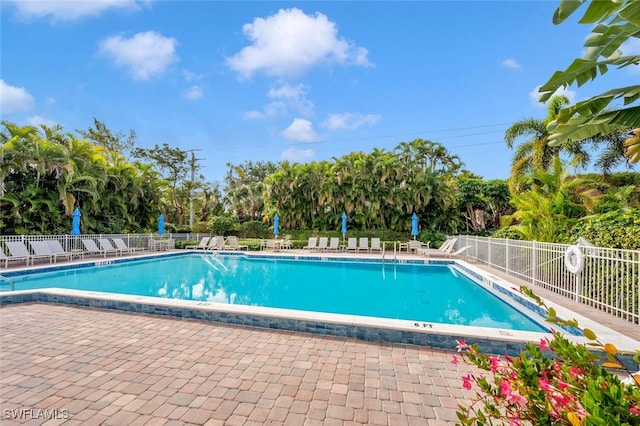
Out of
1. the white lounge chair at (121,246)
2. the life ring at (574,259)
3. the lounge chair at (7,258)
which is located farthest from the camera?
the white lounge chair at (121,246)

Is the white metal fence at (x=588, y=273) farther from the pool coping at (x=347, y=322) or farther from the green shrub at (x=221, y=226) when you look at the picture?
the green shrub at (x=221, y=226)

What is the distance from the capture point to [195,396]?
293 cm

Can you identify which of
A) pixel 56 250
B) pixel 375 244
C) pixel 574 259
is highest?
pixel 574 259

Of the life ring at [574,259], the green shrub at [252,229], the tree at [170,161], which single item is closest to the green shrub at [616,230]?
the life ring at [574,259]

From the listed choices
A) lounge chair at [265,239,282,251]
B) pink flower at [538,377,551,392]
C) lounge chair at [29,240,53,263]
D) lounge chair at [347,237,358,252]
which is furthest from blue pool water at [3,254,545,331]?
pink flower at [538,377,551,392]

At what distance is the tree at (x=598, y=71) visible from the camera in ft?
9.37

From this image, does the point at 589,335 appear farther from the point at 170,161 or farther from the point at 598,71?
the point at 170,161

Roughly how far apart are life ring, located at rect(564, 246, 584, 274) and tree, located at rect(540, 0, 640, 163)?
125 inches

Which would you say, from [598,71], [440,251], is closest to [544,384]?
[598,71]

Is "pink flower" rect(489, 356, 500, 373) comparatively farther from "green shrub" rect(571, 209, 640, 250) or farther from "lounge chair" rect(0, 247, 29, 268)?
"lounge chair" rect(0, 247, 29, 268)

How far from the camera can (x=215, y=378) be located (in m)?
3.26

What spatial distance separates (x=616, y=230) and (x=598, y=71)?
4.09 metres

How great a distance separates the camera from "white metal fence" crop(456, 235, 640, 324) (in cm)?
489

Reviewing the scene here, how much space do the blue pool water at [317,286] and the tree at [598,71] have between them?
3.53 meters
